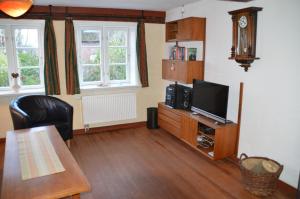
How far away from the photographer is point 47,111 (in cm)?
402

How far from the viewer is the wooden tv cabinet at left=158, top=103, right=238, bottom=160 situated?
11.1 ft

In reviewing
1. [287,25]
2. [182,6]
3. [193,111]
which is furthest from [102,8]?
[287,25]

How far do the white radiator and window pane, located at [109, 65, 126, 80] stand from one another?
1.40 ft

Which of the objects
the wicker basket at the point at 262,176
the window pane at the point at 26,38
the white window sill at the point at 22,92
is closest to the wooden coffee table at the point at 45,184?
the wicker basket at the point at 262,176

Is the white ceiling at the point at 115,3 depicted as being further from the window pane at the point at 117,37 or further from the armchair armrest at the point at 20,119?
the armchair armrest at the point at 20,119

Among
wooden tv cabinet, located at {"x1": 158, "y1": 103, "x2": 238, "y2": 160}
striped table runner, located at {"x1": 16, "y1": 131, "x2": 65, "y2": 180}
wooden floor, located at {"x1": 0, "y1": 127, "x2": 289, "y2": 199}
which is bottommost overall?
wooden floor, located at {"x1": 0, "y1": 127, "x2": 289, "y2": 199}

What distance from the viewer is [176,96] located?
14.6ft

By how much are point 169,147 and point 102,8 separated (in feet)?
9.09

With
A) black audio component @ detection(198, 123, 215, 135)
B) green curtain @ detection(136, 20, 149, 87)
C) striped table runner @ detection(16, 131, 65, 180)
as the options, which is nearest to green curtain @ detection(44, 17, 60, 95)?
green curtain @ detection(136, 20, 149, 87)

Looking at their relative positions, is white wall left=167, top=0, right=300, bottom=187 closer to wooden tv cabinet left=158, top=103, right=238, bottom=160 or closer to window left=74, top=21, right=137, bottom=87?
wooden tv cabinet left=158, top=103, right=238, bottom=160

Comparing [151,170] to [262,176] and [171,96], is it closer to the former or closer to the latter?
[262,176]

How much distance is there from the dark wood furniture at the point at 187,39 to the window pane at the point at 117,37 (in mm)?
942

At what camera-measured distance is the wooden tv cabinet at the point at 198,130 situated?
134 inches

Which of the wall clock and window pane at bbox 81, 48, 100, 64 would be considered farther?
window pane at bbox 81, 48, 100, 64
